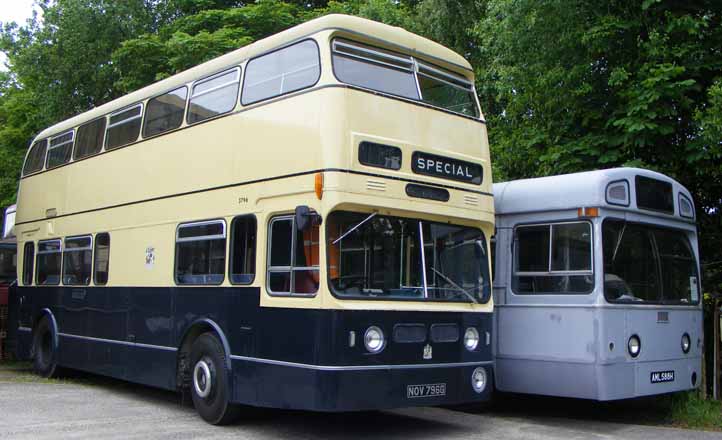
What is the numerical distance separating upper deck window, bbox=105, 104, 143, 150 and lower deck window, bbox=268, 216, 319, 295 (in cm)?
428

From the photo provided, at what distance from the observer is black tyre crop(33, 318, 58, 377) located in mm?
13898

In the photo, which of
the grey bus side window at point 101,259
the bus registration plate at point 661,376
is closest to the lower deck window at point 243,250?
the grey bus side window at point 101,259

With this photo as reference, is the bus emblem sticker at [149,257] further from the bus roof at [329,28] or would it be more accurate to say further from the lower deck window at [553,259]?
the lower deck window at [553,259]

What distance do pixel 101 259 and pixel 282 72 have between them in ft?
16.8

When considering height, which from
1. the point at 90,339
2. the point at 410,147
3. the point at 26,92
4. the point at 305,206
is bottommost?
the point at 90,339

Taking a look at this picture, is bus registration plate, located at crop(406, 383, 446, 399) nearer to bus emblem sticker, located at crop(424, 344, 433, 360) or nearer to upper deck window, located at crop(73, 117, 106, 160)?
bus emblem sticker, located at crop(424, 344, 433, 360)

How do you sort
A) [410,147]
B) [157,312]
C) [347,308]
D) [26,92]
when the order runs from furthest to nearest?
[26,92] < [157,312] < [410,147] < [347,308]

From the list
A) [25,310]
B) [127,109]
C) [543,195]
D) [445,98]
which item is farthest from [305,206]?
[25,310]

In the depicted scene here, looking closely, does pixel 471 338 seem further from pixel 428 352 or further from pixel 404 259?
pixel 404 259

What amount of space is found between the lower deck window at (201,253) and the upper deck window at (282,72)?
162 centimetres

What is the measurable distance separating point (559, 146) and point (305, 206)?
6.71 m

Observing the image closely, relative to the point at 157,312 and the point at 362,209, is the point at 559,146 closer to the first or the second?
the point at 362,209

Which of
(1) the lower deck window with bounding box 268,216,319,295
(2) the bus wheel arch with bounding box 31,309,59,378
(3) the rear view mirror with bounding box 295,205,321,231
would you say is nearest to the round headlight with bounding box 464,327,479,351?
(1) the lower deck window with bounding box 268,216,319,295

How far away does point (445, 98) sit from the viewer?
969 centimetres
